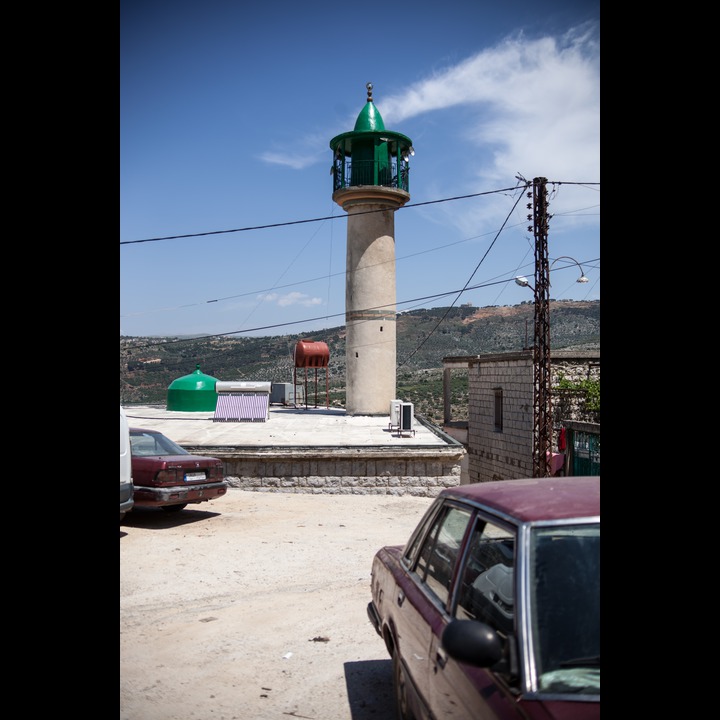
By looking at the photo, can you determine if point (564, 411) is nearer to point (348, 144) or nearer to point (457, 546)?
point (348, 144)

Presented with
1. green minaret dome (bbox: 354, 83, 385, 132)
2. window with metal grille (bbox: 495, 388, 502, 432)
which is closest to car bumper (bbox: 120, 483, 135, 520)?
window with metal grille (bbox: 495, 388, 502, 432)

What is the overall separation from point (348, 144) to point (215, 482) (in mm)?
17387

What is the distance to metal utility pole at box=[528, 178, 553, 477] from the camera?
1636 centimetres

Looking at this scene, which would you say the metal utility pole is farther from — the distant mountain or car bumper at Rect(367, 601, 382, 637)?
the distant mountain

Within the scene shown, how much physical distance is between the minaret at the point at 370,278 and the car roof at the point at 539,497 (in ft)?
66.7

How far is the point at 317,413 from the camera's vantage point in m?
25.6

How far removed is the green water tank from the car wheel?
2235 cm

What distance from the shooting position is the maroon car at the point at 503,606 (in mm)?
2416

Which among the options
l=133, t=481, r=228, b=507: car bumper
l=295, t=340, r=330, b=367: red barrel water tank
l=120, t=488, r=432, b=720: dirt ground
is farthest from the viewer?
l=295, t=340, r=330, b=367: red barrel water tank

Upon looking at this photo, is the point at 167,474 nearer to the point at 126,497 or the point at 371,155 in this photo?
the point at 126,497
